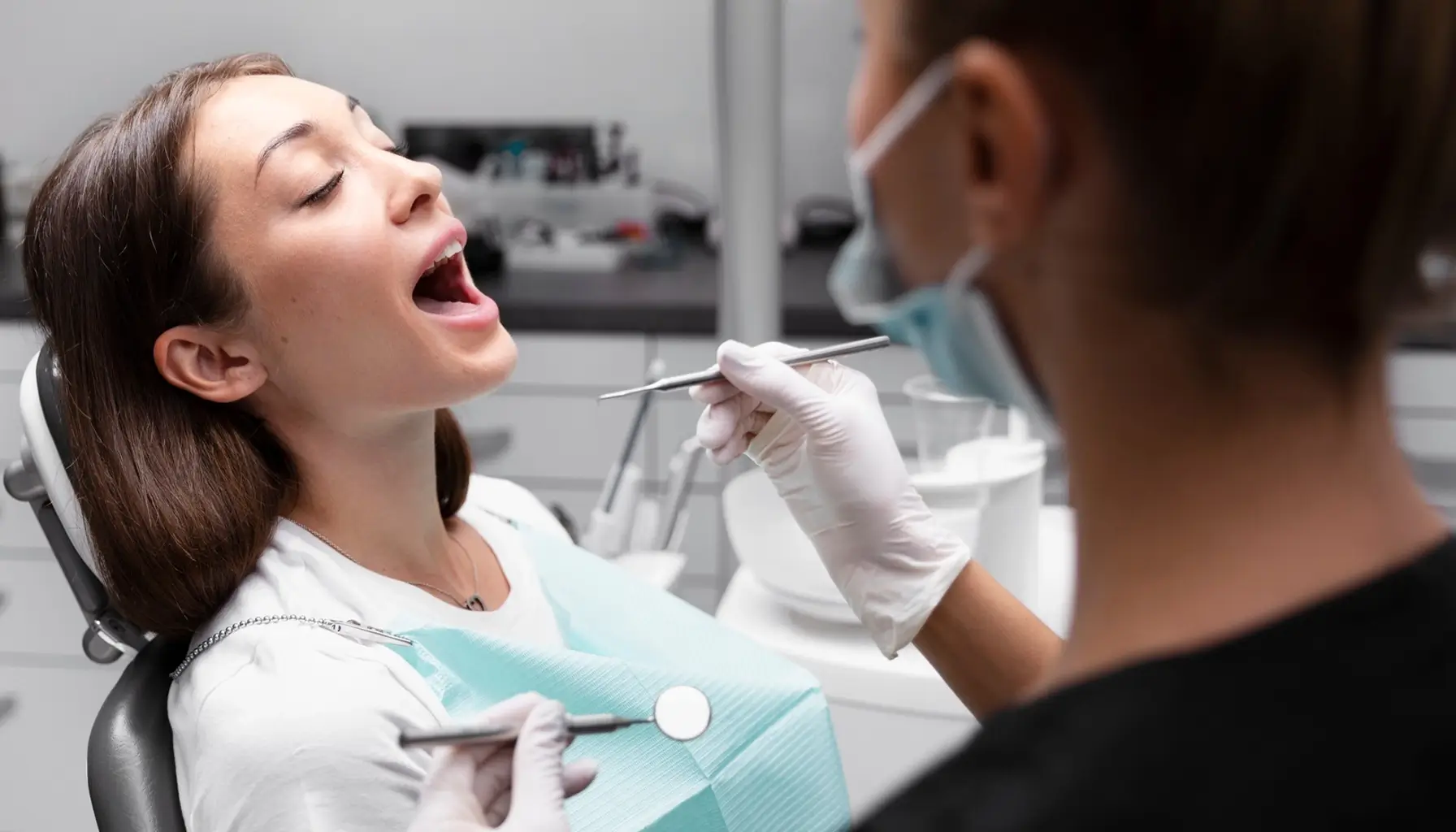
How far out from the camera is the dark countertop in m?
2.67

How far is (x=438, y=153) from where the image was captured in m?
3.40

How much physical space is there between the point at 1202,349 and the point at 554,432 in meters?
2.36

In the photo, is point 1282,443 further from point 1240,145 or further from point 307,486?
point 307,486

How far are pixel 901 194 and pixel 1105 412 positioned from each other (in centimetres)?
14

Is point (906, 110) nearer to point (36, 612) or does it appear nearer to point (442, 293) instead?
point (442, 293)

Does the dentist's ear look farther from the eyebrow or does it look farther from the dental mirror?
the eyebrow

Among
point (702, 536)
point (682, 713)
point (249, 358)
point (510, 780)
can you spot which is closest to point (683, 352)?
point (702, 536)

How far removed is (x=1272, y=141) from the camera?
0.48 meters

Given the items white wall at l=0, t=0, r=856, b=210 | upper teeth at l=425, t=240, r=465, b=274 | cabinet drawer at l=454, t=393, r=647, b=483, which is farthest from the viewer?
white wall at l=0, t=0, r=856, b=210

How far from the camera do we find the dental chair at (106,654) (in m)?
1.03

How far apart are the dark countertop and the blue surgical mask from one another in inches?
77.2

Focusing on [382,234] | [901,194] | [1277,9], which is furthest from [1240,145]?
[382,234]

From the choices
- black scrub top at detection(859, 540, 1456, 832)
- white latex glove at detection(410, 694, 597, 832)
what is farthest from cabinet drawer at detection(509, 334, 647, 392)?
black scrub top at detection(859, 540, 1456, 832)

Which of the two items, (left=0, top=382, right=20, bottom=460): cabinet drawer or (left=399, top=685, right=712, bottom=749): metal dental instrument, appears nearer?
(left=399, top=685, right=712, bottom=749): metal dental instrument
